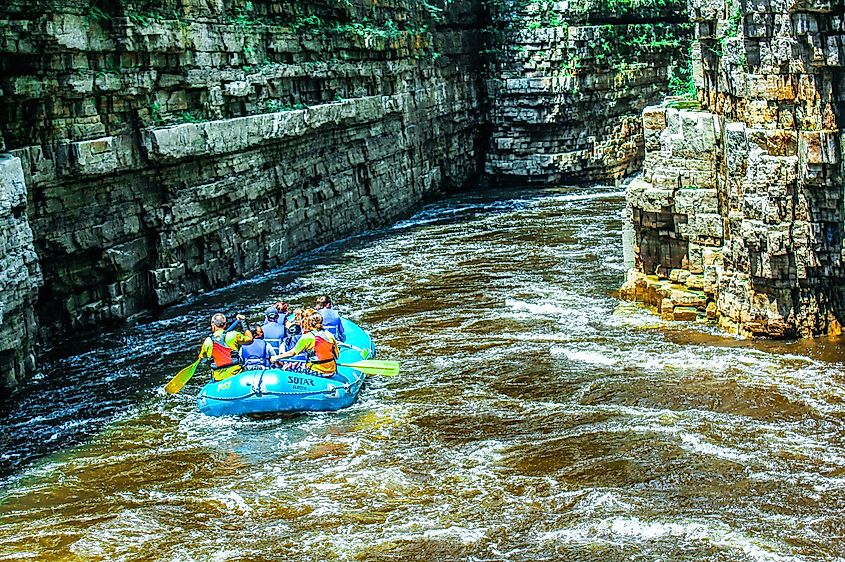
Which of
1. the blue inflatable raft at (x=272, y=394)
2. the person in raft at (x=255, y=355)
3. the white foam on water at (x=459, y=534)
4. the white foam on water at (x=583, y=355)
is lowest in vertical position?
the white foam on water at (x=459, y=534)

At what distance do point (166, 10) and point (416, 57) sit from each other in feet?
36.9

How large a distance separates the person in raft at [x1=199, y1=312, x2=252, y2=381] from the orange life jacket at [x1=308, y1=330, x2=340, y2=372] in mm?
1161

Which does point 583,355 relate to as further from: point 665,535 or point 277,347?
point 665,535

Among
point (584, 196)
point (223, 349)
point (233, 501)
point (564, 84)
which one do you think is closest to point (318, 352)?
point (223, 349)

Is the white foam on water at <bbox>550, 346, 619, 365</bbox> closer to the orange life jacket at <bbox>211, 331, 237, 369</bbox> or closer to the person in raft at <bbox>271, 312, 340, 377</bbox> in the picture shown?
the person in raft at <bbox>271, 312, 340, 377</bbox>

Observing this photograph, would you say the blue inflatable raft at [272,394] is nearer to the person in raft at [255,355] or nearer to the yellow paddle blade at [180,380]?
the person in raft at [255,355]

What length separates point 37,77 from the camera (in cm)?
1720

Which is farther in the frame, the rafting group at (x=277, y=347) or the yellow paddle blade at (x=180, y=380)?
the yellow paddle blade at (x=180, y=380)

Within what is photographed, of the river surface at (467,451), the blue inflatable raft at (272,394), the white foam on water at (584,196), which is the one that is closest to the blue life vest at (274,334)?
the blue inflatable raft at (272,394)

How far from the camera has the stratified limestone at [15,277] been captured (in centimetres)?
1505

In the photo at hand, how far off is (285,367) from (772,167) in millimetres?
7466

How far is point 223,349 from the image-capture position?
15289 mm

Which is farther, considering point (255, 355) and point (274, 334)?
point (274, 334)

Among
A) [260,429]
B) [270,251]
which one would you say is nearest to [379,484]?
[260,429]
